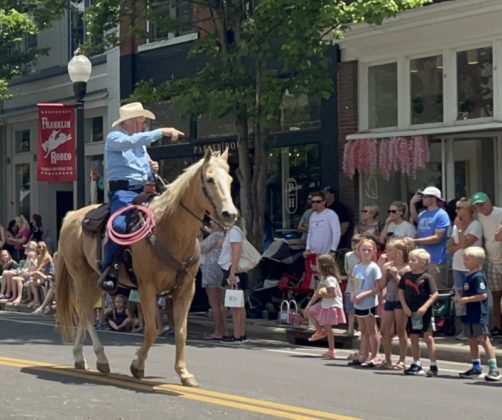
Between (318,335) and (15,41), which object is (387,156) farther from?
(15,41)

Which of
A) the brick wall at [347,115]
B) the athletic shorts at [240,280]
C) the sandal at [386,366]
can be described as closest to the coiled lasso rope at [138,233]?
the sandal at [386,366]

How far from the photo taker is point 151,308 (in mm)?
10609

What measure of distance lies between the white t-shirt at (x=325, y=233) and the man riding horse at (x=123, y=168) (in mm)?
6611

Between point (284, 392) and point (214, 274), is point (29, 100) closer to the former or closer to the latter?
point (214, 274)

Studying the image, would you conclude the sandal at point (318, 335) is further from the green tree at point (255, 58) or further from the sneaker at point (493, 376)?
the green tree at point (255, 58)

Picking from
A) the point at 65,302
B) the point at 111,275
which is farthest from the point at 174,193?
the point at 65,302

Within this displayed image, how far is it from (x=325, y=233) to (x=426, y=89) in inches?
152

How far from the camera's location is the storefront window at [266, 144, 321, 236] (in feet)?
72.1

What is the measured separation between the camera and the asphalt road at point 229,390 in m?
9.38

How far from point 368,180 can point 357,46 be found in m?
2.55

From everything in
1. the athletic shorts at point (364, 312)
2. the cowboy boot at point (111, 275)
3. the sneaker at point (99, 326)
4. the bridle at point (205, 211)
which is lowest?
the sneaker at point (99, 326)

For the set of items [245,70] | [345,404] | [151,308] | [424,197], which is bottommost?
[345,404]

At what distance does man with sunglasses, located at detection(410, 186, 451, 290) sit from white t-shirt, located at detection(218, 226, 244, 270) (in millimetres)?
2662

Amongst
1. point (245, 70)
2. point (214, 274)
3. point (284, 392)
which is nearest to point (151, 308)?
point (284, 392)
